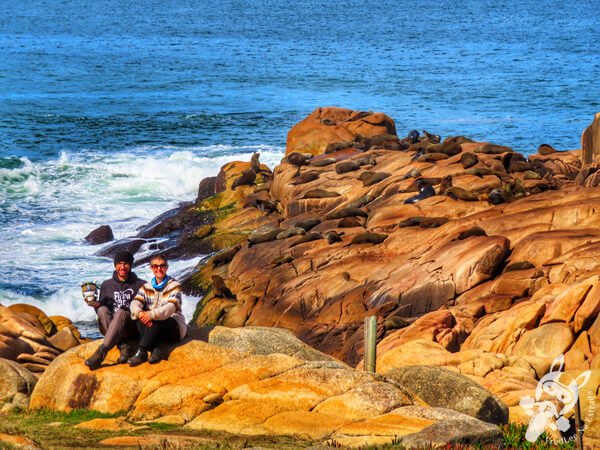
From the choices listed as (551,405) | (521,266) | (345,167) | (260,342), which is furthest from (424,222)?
(551,405)

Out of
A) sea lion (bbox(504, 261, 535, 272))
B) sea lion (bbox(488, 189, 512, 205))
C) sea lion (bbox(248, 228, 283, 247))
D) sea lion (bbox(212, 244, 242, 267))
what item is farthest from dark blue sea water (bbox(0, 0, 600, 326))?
sea lion (bbox(504, 261, 535, 272))

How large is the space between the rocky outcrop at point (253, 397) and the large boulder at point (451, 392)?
1.10 m

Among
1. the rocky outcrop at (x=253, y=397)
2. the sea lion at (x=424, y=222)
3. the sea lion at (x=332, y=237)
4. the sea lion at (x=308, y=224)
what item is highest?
the rocky outcrop at (x=253, y=397)

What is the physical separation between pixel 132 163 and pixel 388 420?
4432cm

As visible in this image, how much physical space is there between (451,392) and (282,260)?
49.6ft

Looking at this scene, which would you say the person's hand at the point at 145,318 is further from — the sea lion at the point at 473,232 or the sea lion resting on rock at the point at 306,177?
the sea lion resting on rock at the point at 306,177

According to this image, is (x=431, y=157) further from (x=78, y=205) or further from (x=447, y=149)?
(x=78, y=205)

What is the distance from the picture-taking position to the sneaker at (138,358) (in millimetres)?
15828

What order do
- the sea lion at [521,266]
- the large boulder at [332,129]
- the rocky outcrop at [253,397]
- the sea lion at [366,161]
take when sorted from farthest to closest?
the large boulder at [332,129] → the sea lion at [366,161] → the sea lion at [521,266] → the rocky outcrop at [253,397]

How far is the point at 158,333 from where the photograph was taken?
15922mm

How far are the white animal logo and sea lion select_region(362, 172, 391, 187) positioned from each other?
712 inches

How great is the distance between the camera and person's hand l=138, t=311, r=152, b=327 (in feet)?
50.8

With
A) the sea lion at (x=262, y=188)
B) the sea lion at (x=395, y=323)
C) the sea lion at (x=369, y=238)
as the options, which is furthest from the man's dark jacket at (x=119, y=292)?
the sea lion at (x=262, y=188)

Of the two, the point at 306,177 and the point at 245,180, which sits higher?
the point at 306,177
